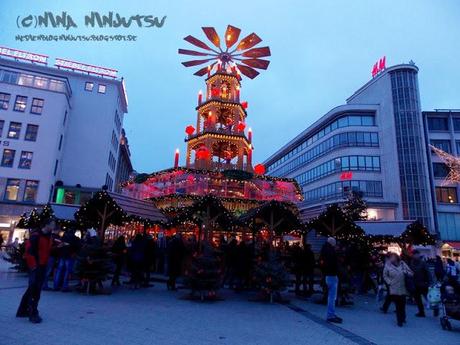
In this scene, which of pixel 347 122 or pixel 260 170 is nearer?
pixel 260 170

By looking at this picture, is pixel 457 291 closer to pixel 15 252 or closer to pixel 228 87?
pixel 15 252

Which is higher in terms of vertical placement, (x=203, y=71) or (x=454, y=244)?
(x=203, y=71)

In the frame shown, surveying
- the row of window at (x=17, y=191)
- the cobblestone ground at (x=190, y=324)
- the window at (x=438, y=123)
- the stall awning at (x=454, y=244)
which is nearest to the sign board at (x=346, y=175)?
the window at (x=438, y=123)

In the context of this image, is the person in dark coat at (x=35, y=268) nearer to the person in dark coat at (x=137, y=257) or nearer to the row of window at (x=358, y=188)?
the person in dark coat at (x=137, y=257)

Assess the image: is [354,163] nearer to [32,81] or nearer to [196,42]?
[196,42]

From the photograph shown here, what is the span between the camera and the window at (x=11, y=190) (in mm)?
37688

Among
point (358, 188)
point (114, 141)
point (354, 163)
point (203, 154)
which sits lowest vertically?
point (203, 154)

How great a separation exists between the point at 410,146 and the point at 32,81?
52869 millimetres

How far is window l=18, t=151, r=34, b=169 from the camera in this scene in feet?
127

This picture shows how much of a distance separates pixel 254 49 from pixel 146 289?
25.0 meters

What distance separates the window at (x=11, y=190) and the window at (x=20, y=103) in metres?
8.97

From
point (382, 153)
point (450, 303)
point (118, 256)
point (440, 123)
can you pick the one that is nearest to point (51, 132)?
point (118, 256)

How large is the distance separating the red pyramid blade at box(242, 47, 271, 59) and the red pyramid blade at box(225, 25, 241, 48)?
5.37 ft

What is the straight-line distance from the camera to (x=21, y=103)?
40219mm
